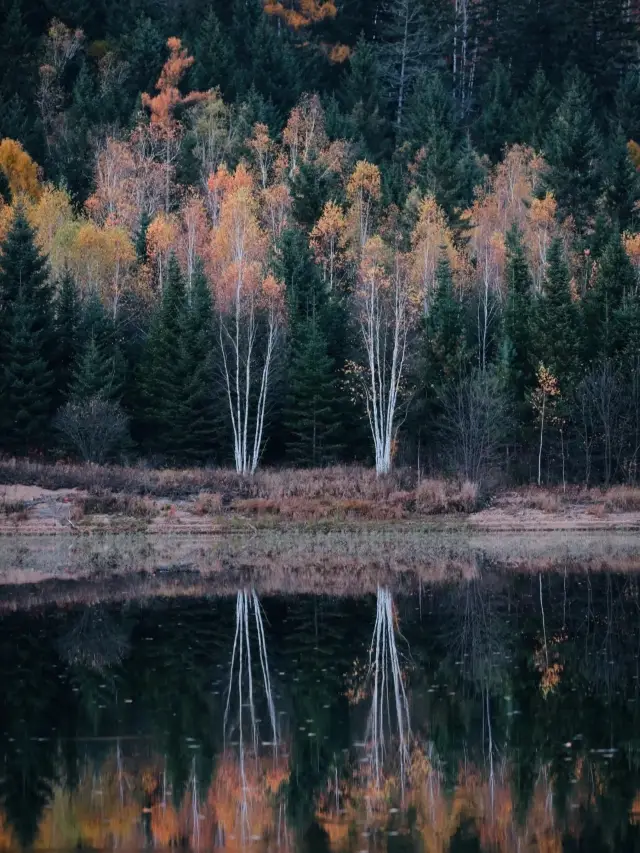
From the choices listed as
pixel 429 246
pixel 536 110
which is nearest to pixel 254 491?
pixel 429 246

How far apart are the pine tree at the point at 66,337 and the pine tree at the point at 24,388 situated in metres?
1.35

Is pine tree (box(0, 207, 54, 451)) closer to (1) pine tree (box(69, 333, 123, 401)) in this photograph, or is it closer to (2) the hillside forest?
(2) the hillside forest

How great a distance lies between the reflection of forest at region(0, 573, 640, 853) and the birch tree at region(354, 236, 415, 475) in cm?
2562

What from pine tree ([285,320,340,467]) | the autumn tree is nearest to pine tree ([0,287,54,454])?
pine tree ([285,320,340,467])

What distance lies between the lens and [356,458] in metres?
58.3

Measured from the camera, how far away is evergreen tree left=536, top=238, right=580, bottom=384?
5712 centimetres

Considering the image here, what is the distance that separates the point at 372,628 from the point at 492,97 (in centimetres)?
8394

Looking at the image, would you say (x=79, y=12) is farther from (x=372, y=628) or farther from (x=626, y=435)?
(x=372, y=628)

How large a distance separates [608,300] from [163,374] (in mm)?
20356

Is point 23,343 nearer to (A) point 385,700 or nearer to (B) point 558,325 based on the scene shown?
(B) point 558,325

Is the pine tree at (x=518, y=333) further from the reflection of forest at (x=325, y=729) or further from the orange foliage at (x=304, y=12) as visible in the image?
the orange foliage at (x=304, y=12)

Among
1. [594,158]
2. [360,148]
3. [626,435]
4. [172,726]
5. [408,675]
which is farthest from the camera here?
[360,148]

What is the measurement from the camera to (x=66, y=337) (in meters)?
57.8

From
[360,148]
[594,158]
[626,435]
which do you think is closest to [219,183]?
[360,148]
